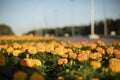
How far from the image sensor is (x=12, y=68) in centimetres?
563

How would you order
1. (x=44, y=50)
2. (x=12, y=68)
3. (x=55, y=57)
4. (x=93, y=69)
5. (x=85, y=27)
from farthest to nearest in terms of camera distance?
(x=85, y=27) < (x=44, y=50) < (x=55, y=57) < (x=12, y=68) < (x=93, y=69)

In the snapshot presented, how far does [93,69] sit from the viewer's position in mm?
4312

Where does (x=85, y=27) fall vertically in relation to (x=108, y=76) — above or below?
below

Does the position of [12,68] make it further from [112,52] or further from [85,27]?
[85,27]

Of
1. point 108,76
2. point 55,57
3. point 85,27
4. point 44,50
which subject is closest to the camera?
point 108,76

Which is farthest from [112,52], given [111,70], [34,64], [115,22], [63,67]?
[115,22]

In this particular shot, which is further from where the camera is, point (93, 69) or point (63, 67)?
point (63, 67)

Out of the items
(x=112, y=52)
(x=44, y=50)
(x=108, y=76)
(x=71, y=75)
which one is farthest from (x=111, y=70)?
(x=44, y=50)

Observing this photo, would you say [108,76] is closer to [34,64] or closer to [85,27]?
[34,64]

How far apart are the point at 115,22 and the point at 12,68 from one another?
65462 millimetres

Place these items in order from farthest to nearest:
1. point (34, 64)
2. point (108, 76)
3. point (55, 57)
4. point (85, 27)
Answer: point (85, 27) → point (55, 57) → point (34, 64) → point (108, 76)

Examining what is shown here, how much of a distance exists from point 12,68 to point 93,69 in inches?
71.4

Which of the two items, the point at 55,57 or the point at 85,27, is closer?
the point at 55,57

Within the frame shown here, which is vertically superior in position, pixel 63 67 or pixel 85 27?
pixel 63 67
